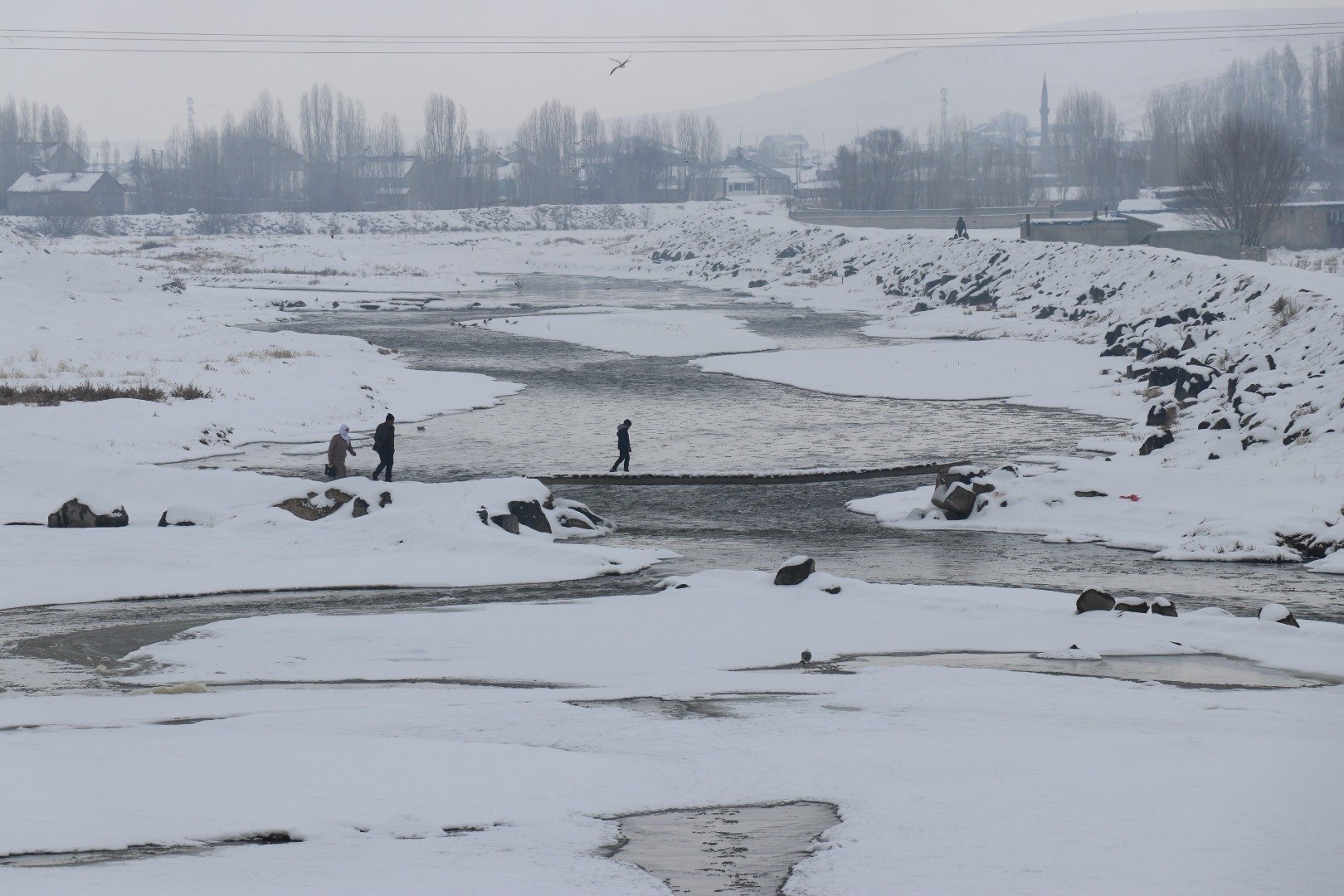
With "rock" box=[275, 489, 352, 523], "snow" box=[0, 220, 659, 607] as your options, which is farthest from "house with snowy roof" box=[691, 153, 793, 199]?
"rock" box=[275, 489, 352, 523]

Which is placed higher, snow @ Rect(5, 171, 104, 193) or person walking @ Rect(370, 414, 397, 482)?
snow @ Rect(5, 171, 104, 193)

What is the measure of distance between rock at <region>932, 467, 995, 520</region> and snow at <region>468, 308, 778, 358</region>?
81.7 feet

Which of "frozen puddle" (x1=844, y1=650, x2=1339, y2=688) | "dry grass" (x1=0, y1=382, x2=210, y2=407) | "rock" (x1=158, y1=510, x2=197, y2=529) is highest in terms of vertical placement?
"dry grass" (x1=0, y1=382, x2=210, y2=407)

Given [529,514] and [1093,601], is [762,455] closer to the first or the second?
[529,514]

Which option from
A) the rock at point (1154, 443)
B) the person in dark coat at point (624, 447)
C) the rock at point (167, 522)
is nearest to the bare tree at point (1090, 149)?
the rock at point (1154, 443)

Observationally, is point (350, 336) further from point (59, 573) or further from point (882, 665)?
point (882, 665)

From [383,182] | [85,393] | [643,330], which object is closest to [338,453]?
[85,393]

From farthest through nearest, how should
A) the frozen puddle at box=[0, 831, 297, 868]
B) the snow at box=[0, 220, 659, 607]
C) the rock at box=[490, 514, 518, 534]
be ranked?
the rock at box=[490, 514, 518, 534]
the snow at box=[0, 220, 659, 607]
the frozen puddle at box=[0, 831, 297, 868]

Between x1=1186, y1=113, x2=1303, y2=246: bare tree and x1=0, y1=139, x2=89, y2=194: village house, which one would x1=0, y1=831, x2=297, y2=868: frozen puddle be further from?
x1=0, y1=139, x2=89, y2=194: village house

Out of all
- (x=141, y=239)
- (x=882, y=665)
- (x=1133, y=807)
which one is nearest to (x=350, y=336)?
(x=882, y=665)

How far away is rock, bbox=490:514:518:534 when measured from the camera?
20328mm

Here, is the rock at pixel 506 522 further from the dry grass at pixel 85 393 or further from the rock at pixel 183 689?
the dry grass at pixel 85 393

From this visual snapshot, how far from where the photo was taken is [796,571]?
52.4 feet

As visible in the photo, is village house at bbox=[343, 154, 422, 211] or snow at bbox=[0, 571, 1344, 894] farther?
village house at bbox=[343, 154, 422, 211]
